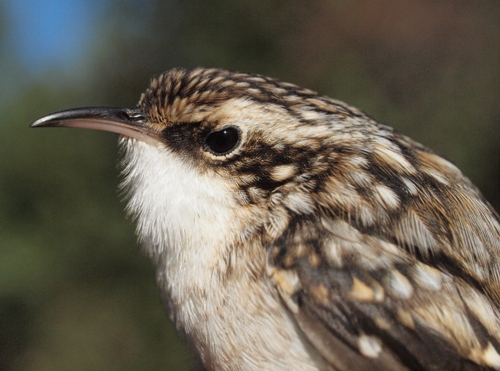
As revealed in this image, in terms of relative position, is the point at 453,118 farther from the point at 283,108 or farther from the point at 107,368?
the point at 283,108

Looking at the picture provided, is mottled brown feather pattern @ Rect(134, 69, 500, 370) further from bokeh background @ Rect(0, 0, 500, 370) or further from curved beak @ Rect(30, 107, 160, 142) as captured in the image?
bokeh background @ Rect(0, 0, 500, 370)

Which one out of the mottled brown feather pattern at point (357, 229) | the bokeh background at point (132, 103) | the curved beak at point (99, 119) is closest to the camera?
the mottled brown feather pattern at point (357, 229)

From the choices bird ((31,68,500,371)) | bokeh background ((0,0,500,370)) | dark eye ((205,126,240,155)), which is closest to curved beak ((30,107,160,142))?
bird ((31,68,500,371))

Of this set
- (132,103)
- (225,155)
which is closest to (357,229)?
(225,155)

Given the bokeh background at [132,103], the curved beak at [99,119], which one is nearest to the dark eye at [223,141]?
the curved beak at [99,119]

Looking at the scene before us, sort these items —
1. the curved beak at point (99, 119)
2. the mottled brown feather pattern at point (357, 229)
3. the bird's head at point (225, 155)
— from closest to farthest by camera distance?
the mottled brown feather pattern at point (357, 229) → the bird's head at point (225, 155) → the curved beak at point (99, 119)

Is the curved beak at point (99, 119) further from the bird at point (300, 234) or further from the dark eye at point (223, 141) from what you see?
the dark eye at point (223, 141)

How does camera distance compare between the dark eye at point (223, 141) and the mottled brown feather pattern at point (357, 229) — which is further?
the dark eye at point (223, 141)
